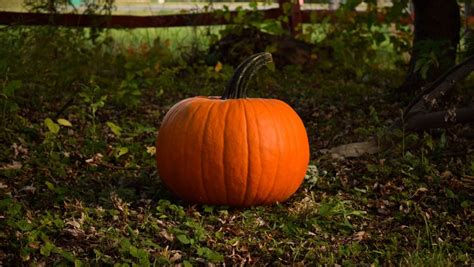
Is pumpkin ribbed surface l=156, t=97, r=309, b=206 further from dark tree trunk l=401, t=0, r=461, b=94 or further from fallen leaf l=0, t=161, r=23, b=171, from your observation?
dark tree trunk l=401, t=0, r=461, b=94

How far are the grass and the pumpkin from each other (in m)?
0.11

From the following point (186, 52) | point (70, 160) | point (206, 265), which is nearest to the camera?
point (206, 265)

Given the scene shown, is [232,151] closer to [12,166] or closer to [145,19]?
[12,166]

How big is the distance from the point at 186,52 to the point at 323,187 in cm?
496

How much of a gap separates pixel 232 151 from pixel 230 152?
0.4 inches

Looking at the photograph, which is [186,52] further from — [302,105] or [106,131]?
[106,131]

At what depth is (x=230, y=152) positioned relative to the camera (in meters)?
3.61

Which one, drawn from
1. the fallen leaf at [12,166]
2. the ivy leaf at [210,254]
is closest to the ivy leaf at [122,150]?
the fallen leaf at [12,166]

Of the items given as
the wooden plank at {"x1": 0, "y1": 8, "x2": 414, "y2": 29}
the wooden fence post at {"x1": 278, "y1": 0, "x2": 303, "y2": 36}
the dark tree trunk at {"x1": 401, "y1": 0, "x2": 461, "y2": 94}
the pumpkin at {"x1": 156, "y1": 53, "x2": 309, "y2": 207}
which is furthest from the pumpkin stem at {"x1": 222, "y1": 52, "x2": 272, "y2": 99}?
the wooden fence post at {"x1": 278, "y1": 0, "x2": 303, "y2": 36}

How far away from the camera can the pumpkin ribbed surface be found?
11.9ft

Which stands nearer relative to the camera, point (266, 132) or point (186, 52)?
point (266, 132)

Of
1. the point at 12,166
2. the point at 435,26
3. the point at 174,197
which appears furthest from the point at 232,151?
the point at 435,26

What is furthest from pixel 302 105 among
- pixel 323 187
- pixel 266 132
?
pixel 266 132

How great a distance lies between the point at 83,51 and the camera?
6.92 metres
